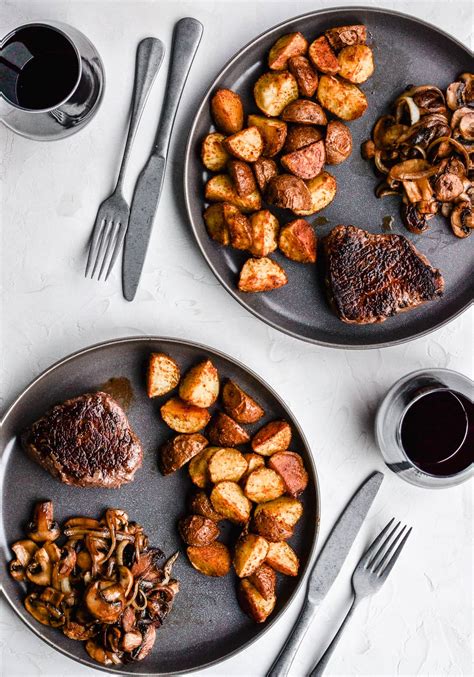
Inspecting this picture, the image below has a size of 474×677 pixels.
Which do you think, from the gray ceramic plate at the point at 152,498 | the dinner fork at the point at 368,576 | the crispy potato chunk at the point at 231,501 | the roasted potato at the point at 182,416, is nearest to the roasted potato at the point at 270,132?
the gray ceramic plate at the point at 152,498

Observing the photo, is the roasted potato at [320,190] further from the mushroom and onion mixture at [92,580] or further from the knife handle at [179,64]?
the mushroom and onion mixture at [92,580]

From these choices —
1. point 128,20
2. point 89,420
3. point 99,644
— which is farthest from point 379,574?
point 128,20

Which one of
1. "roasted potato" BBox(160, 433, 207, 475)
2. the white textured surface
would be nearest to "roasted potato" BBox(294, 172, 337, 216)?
the white textured surface

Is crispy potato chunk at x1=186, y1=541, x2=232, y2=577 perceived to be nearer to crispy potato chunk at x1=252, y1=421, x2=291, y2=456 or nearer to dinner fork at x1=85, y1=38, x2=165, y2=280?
crispy potato chunk at x1=252, y1=421, x2=291, y2=456

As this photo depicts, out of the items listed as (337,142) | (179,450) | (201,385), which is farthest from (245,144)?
(179,450)

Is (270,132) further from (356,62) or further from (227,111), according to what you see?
(356,62)

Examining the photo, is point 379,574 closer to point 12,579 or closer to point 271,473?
point 271,473
